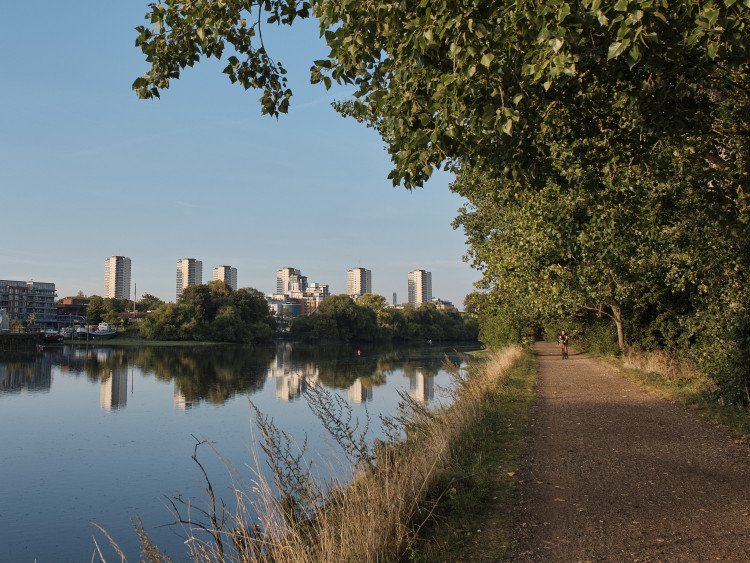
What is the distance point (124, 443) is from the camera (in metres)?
14.8

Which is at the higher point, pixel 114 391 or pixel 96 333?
pixel 96 333

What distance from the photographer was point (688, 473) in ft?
20.8

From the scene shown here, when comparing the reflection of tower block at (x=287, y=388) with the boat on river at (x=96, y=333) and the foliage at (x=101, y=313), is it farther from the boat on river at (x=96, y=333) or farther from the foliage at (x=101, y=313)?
the foliage at (x=101, y=313)

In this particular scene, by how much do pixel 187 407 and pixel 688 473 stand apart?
1796 cm

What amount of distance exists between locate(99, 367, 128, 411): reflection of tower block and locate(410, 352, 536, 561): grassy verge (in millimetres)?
17411

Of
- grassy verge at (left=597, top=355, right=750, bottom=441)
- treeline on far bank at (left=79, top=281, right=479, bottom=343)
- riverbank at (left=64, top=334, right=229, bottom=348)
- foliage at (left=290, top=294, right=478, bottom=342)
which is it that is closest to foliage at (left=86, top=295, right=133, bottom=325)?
treeline on far bank at (left=79, top=281, right=479, bottom=343)

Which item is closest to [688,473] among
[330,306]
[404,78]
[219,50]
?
[404,78]

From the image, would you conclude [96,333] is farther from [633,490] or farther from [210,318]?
[633,490]

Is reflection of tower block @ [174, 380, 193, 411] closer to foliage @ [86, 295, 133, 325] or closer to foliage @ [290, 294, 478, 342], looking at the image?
foliage @ [290, 294, 478, 342]

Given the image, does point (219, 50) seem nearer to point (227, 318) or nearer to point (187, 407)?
point (187, 407)

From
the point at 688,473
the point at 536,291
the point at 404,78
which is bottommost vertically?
the point at 688,473

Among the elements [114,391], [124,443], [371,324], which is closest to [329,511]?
[124,443]

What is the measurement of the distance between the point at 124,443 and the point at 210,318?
2967 inches

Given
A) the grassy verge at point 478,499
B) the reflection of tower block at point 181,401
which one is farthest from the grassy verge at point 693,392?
A: the reflection of tower block at point 181,401
